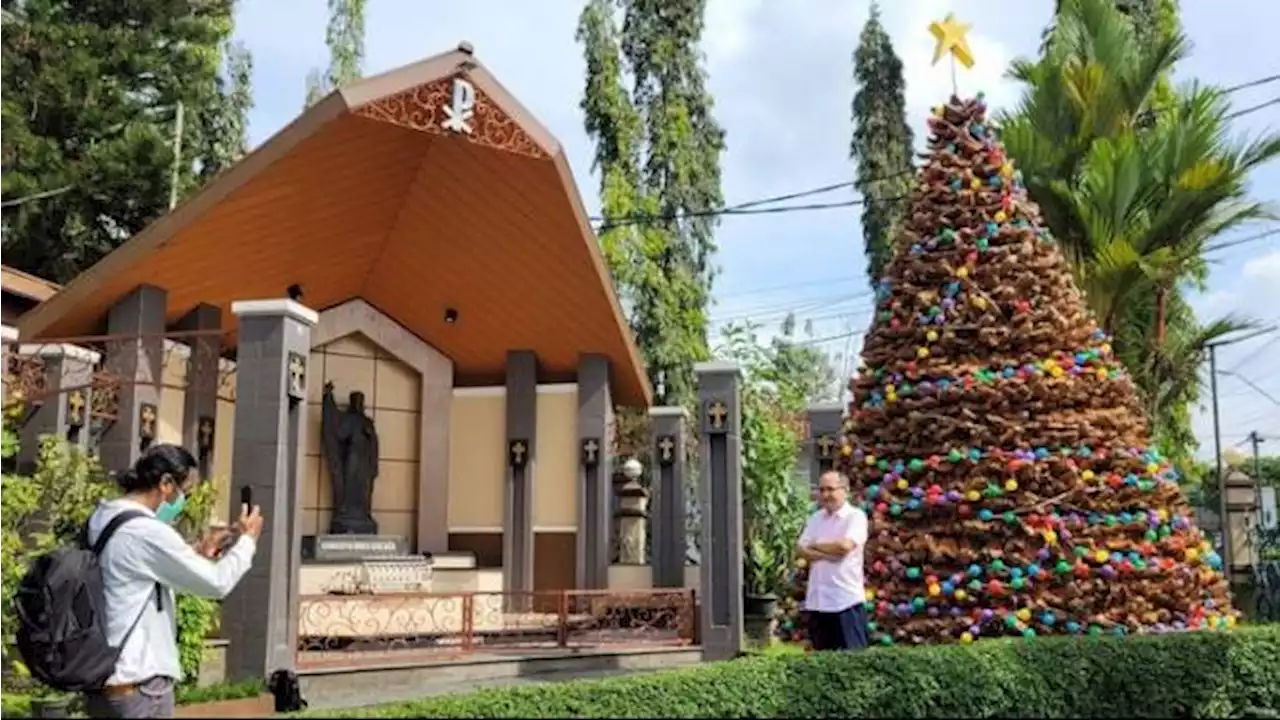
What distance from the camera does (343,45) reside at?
27.3 meters

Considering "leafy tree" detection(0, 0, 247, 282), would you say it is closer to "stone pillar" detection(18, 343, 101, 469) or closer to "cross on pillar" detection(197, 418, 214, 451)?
"cross on pillar" detection(197, 418, 214, 451)

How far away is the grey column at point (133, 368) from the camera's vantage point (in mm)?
10586

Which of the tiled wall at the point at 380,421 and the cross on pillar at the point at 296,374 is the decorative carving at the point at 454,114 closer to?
the cross on pillar at the point at 296,374

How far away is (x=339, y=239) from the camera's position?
39.4 feet

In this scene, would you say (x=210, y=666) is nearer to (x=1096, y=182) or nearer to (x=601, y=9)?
(x=1096, y=182)

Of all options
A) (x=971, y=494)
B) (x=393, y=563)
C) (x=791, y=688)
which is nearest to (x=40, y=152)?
(x=393, y=563)

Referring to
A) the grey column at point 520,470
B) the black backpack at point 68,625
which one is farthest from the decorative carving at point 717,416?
the black backpack at point 68,625

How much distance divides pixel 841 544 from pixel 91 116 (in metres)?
17.3

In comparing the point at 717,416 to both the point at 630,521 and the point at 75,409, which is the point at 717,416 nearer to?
the point at 630,521

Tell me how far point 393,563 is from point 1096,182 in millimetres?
7603

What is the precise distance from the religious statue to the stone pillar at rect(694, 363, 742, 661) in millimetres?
4041

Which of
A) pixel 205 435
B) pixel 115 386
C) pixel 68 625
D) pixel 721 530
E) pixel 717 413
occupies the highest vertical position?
pixel 115 386

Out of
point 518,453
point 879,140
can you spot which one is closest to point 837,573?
point 518,453

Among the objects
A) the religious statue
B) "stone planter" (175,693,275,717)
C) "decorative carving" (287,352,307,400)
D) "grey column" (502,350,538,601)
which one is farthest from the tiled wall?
"stone planter" (175,693,275,717)
